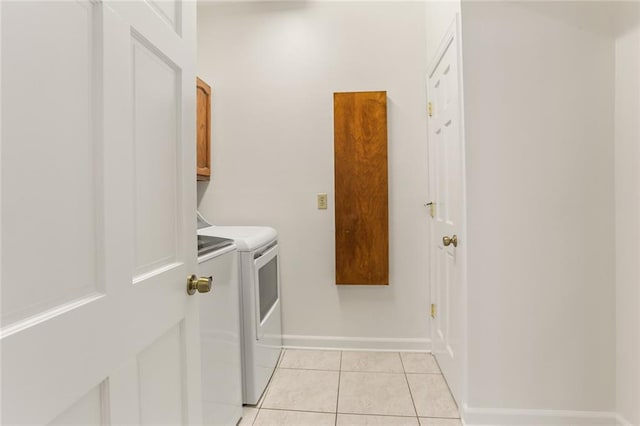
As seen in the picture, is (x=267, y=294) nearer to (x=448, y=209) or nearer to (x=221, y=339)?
(x=221, y=339)

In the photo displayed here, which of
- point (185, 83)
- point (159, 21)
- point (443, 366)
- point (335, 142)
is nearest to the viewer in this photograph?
point (159, 21)

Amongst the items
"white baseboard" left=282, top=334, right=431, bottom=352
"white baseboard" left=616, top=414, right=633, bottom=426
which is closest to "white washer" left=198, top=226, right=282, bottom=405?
"white baseboard" left=282, top=334, right=431, bottom=352

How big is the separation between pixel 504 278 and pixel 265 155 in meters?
1.78

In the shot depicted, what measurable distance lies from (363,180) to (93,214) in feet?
6.24

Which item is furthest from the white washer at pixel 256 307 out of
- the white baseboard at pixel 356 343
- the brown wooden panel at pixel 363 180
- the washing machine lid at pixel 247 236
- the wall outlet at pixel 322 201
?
the brown wooden panel at pixel 363 180

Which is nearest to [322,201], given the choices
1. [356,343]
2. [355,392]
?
[356,343]

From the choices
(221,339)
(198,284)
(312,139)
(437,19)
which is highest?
(437,19)

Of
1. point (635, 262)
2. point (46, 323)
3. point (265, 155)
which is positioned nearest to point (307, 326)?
point (265, 155)

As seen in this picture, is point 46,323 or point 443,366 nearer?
point 46,323

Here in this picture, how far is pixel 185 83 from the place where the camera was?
0.93 m

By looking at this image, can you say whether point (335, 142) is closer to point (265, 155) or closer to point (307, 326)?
point (265, 155)

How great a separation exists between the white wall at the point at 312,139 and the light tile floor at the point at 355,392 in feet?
0.57

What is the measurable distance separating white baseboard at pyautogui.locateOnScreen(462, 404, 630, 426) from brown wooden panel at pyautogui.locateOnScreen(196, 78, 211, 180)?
2.17 m

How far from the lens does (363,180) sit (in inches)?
91.0
